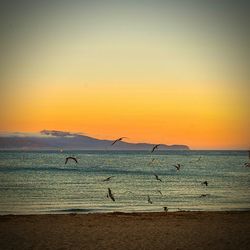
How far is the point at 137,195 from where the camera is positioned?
127 ft

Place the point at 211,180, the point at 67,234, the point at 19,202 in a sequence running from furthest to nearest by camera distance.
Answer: the point at 211,180 < the point at 19,202 < the point at 67,234

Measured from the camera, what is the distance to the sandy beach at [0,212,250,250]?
14977mm

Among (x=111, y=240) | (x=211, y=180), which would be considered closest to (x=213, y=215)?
(x=111, y=240)

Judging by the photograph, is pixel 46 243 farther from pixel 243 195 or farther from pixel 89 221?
pixel 243 195

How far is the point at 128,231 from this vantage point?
1756 centimetres

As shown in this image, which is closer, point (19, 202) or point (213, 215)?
point (213, 215)

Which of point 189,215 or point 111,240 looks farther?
point 189,215

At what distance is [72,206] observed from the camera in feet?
100.0

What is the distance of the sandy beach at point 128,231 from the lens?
14977mm

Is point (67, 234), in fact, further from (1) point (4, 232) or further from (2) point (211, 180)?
(2) point (211, 180)

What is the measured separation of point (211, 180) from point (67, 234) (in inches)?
1746

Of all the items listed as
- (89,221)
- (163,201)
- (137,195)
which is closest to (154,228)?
(89,221)

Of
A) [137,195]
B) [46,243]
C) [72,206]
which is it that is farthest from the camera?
[137,195]

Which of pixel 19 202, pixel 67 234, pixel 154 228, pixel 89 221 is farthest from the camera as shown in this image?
pixel 19 202
